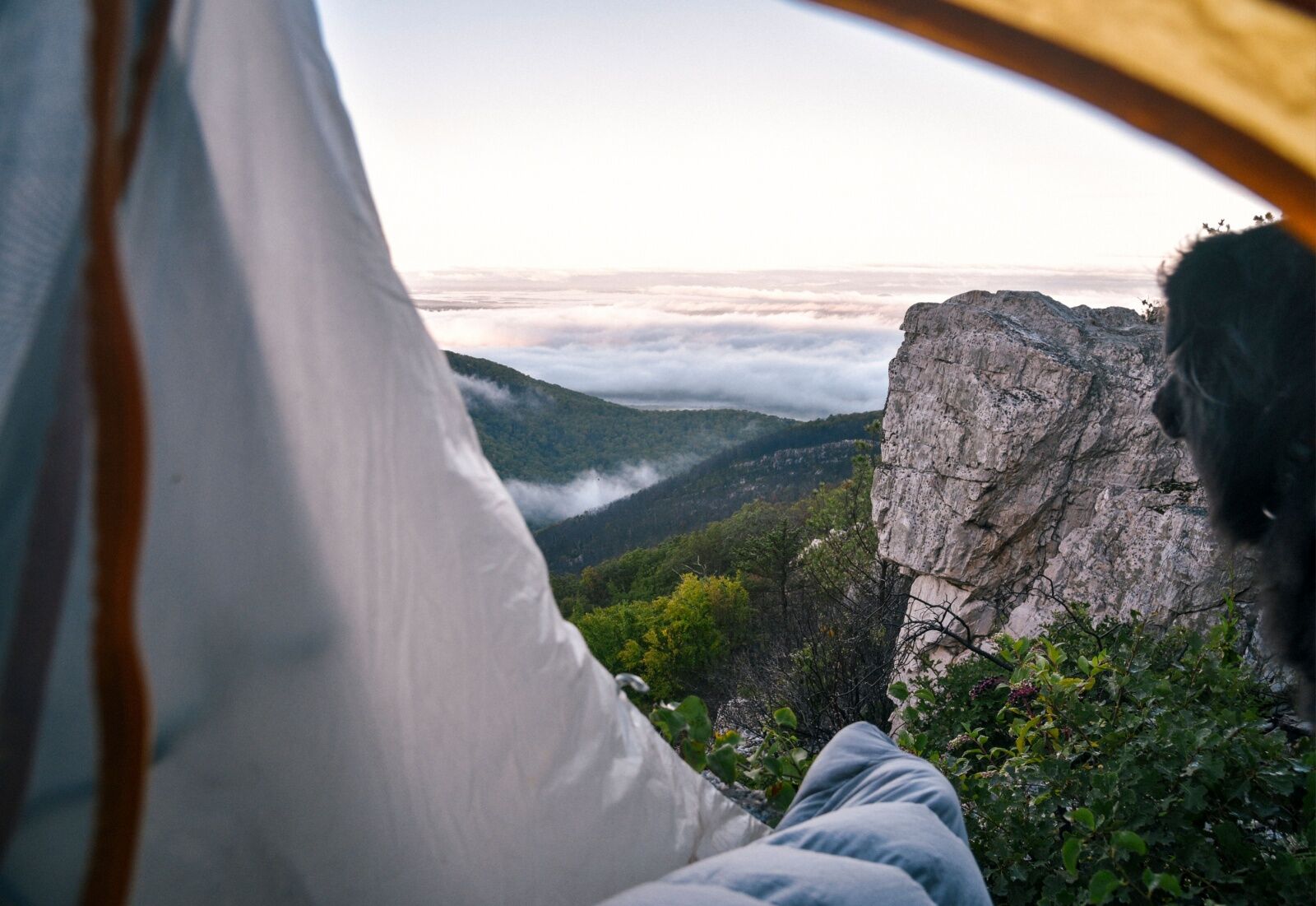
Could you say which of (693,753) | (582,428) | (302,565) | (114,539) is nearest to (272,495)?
(302,565)

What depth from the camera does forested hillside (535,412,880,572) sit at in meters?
22.0

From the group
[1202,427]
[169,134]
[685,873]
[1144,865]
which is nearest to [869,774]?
[685,873]

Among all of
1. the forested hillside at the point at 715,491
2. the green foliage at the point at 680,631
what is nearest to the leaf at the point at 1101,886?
the green foliage at the point at 680,631

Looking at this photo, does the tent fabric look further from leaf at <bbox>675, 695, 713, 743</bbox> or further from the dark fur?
the dark fur

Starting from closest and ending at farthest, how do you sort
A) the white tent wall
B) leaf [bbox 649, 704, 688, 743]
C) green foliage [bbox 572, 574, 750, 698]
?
1. the white tent wall
2. leaf [bbox 649, 704, 688, 743]
3. green foliage [bbox 572, 574, 750, 698]

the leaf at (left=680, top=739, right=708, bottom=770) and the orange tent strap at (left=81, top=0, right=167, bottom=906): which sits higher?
the orange tent strap at (left=81, top=0, right=167, bottom=906)

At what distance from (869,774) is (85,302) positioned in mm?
1047

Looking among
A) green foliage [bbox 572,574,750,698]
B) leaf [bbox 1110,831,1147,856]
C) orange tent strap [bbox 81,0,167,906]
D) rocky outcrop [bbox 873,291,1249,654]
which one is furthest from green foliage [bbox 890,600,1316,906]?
green foliage [bbox 572,574,750,698]

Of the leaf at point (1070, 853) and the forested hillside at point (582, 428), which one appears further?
the forested hillside at point (582, 428)

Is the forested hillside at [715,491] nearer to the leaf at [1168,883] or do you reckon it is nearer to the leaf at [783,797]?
the leaf at [783,797]

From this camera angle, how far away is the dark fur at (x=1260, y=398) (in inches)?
39.3

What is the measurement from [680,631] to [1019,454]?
14059mm

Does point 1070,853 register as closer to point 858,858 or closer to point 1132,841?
point 1132,841

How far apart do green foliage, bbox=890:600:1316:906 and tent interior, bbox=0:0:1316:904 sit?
0.77 m
